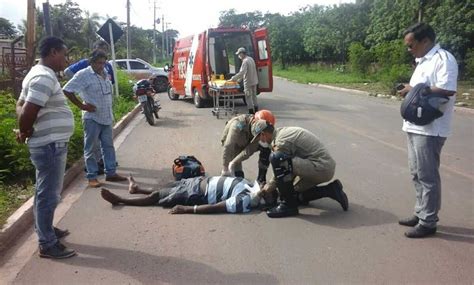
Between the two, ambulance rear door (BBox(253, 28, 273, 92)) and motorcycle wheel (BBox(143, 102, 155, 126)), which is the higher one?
ambulance rear door (BBox(253, 28, 273, 92))

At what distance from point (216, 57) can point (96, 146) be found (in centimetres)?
863

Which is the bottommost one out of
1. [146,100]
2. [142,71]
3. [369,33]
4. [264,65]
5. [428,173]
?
[428,173]

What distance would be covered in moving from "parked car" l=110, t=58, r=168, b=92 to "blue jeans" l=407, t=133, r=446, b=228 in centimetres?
1778

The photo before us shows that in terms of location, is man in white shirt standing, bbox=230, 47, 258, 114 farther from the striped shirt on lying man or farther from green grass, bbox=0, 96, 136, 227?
the striped shirt on lying man

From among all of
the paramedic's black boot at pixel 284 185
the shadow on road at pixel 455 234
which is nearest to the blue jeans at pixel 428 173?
the shadow on road at pixel 455 234

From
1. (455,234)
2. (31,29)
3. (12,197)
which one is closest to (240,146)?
(455,234)

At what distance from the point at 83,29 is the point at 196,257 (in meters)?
50.0

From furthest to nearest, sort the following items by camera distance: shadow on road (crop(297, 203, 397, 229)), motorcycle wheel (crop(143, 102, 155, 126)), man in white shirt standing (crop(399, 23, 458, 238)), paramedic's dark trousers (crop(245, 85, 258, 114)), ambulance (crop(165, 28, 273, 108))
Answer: ambulance (crop(165, 28, 273, 108)) → paramedic's dark trousers (crop(245, 85, 258, 114)) → motorcycle wheel (crop(143, 102, 155, 126)) → shadow on road (crop(297, 203, 397, 229)) → man in white shirt standing (crop(399, 23, 458, 238))

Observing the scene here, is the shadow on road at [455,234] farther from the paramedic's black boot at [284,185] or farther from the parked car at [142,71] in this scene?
the parked car at [142,71]

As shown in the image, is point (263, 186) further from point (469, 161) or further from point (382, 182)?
point (469, 161)

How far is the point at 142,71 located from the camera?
69.4ft

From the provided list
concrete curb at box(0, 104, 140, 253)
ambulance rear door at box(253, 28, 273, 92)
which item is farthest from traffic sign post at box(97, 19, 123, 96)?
concrete curb at box(0, 104, 140, 253)

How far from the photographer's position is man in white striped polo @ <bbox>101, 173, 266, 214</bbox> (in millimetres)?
4934

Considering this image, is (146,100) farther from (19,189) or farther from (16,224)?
(16,224)
